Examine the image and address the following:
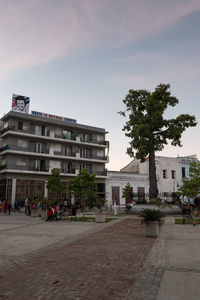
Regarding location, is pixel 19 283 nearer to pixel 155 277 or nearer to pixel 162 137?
pixel 155 277

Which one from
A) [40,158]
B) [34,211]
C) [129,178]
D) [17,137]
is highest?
[17,137]

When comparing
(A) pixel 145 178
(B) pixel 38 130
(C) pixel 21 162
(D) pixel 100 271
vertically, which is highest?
(B) pixel 38 130

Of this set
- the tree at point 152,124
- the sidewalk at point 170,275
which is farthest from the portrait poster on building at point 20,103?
the sidewalk at point 170,275

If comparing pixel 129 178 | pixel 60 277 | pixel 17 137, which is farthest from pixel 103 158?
pixel 60 277

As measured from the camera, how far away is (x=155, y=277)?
5176mm

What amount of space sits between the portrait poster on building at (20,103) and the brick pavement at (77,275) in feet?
107

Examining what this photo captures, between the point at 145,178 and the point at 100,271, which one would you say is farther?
the point at 145,178

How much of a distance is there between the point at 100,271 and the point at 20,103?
3600cm

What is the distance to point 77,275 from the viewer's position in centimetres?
538

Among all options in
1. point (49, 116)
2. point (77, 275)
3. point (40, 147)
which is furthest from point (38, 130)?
point (77, 275)

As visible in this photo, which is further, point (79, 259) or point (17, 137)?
point (17, 137)

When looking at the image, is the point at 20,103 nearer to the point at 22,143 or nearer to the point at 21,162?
the point at 22,143

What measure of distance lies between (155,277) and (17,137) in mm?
34463

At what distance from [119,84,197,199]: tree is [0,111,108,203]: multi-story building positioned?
590 inches
